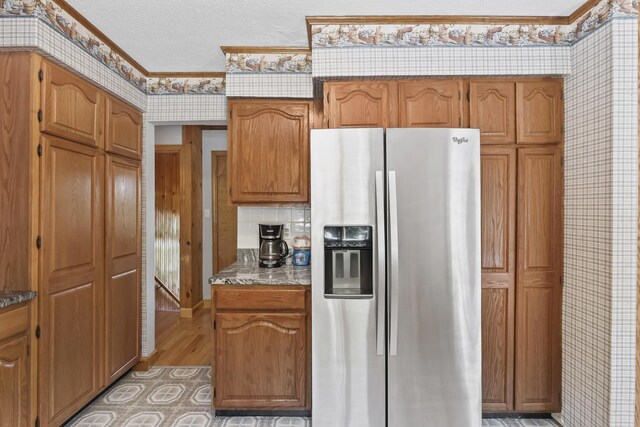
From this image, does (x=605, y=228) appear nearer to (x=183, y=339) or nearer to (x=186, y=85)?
(x=186, y=85)

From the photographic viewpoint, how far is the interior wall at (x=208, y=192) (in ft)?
15.4

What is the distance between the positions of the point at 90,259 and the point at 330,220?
1546 millimetres

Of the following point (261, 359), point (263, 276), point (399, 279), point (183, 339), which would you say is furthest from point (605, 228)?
point (183, 339)

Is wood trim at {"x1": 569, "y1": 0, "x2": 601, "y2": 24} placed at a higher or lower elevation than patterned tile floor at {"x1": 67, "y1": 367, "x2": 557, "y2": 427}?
higher

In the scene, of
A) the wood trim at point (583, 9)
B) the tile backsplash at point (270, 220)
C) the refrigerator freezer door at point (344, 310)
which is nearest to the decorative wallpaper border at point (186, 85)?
the tile backsplash at point (270, 220)

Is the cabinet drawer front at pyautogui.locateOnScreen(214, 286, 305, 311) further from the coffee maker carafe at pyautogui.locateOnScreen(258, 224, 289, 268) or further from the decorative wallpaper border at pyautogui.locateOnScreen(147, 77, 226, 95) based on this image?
the decorative wallpaper border at pyautogui.locateOnScreen(147, 77, 226, 95)

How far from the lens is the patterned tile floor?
7.22 feet

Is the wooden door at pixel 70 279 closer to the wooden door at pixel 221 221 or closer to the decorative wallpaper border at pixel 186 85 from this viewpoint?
the decorative wallpaper border at pixel 186 85

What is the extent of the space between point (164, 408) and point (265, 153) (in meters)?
1.83

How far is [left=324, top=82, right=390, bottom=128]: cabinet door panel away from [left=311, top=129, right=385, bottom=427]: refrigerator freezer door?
0.35m

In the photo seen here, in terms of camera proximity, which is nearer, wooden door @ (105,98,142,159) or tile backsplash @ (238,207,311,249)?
wooden door @ (105,98,142,159)

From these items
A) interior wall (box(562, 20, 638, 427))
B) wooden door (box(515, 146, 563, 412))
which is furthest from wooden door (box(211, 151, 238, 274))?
interior wall (box(562, 20, 638, 427))

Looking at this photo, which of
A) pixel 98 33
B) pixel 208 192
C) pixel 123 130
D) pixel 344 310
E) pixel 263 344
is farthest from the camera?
pixel 208 192

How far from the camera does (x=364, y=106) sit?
221 centimetres
